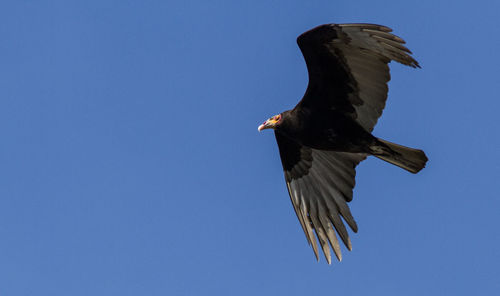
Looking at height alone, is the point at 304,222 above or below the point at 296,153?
below

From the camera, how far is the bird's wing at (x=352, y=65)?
912cm

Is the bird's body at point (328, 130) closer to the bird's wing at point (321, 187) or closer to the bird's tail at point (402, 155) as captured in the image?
the bird's tail at point (402, 155)

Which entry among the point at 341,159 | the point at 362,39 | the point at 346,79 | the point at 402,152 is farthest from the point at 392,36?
the point at 341,159

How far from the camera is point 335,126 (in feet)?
32.9

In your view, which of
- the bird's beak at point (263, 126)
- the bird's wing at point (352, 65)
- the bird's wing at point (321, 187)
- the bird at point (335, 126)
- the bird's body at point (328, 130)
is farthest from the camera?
the bird's wing at point (321, 187)

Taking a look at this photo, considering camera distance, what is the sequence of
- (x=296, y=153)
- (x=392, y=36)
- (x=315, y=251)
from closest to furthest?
(x=392, y=36), (x=315, y=251), (x=296, y=153)

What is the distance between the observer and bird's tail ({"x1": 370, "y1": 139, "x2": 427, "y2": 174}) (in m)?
9.98

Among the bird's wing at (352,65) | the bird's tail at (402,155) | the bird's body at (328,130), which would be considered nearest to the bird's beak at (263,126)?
the bird's body at (328,130)

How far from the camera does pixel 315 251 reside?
1044 centimetres

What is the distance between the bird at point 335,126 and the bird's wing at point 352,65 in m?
0.01

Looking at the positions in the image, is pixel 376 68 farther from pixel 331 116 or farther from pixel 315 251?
pixel 315 251

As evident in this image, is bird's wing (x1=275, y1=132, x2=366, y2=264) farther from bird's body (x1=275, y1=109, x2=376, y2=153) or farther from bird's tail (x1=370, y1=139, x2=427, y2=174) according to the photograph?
bird's body (x1=275, y1=109, x2=376, y2=153)

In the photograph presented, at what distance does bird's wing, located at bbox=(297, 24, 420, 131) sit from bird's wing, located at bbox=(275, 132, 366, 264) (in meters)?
1.08

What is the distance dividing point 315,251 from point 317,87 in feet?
6.57
